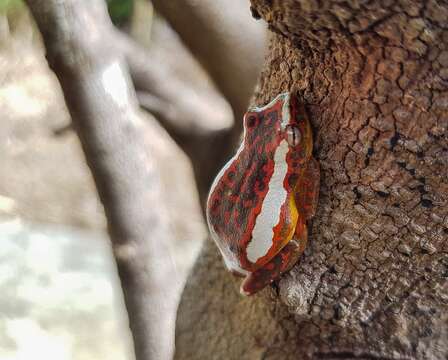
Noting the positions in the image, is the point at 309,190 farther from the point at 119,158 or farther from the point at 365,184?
the point at 119,158

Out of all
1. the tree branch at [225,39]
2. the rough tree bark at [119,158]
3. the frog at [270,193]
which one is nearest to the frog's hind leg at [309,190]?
the frog at [270,193]

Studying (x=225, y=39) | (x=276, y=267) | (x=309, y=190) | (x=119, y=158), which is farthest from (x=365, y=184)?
(x=225, y=39)

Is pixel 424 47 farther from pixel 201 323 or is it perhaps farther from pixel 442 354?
pixel 201 323

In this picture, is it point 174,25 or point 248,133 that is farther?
point 174,25

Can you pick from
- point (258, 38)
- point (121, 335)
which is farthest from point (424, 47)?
point (121, 335)

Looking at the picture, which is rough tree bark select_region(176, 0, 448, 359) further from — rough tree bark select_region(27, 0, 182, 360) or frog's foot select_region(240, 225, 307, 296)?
rough tree bark select_region(27, 0, 182, 360)

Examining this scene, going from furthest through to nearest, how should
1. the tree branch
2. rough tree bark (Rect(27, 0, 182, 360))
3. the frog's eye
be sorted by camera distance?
the tree branch < rough tree bark (Rect(27, 0, 182, 360)) < the frog's eye

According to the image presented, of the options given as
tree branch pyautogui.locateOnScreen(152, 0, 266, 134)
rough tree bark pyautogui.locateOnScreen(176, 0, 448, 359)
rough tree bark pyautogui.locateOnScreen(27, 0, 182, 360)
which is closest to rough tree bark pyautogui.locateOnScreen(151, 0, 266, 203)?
tree branch pyautogui.locateOnScreen(152, 0, 266, 134)
